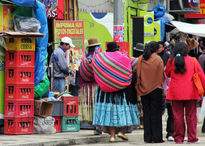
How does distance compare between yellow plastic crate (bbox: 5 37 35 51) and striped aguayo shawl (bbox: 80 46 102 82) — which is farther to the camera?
yellow plastic crate (bbox: 5 37 35 51)

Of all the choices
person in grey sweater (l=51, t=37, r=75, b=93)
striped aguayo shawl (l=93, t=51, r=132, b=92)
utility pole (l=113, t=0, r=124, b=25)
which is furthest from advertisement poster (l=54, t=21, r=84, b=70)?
striped aguayo shawl (l=93, t=51, r=132, b=92)

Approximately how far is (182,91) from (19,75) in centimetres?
337

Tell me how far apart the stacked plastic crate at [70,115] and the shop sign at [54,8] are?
541cm

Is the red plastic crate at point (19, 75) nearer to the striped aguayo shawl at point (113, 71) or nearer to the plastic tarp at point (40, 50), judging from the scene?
the plastic tarp at point (40, 50)

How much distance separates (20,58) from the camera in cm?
1341

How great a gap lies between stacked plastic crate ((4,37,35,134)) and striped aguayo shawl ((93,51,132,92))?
1632 mm

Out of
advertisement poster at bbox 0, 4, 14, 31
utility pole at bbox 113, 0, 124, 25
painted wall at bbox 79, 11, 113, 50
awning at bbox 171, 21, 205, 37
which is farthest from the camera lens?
painted wall at bbox 79, 11, 113, 50

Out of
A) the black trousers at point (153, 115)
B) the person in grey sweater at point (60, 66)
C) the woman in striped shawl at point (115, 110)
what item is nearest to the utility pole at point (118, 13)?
the person in grey sweater at point (60, 66)

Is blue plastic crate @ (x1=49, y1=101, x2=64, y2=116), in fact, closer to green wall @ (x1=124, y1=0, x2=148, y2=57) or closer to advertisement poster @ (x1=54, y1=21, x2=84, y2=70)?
advertisement poster @ (x1=54, y1=21, x2=84, y2=70)

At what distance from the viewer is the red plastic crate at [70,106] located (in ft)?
47.0

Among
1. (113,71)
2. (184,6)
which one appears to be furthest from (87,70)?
(184,6)

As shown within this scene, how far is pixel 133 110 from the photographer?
12.6 m

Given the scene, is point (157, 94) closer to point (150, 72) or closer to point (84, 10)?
point (150, 72)

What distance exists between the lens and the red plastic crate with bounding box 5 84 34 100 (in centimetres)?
1341
